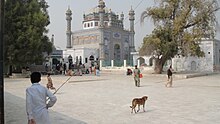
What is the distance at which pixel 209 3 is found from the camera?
28.1 m

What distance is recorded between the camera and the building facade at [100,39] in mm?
59250

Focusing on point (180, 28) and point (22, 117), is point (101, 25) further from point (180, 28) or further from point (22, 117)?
point (22, 117)

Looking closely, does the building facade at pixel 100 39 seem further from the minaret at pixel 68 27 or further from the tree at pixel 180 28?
the tree at pixel 180 28

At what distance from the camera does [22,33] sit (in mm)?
25312

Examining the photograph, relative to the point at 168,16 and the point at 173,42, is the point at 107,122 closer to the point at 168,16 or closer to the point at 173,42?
the point at 173,42

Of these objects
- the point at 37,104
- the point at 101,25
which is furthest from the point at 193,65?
the point at 37,104

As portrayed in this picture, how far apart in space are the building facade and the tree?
2889 centimetres

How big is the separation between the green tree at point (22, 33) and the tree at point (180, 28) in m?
9.96

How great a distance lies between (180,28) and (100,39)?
34252 mm

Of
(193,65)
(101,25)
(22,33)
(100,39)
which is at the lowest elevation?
(193,65)

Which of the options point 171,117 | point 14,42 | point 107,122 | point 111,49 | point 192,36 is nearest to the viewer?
point 107,122

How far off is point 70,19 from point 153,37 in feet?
140

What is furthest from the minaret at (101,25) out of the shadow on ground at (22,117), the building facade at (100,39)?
the shadow on ground at (22,117)

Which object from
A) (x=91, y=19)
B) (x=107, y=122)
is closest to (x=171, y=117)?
(x=107, y=122)
